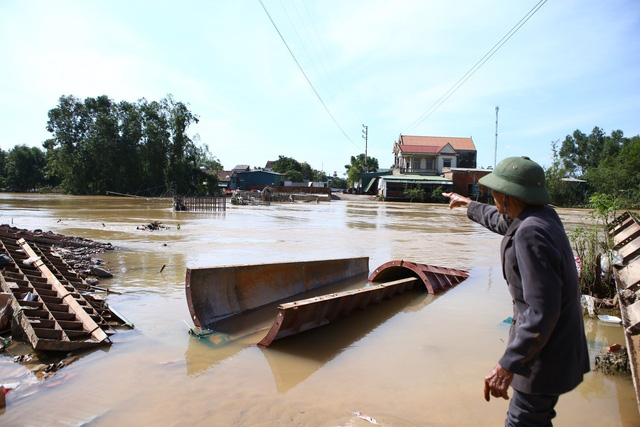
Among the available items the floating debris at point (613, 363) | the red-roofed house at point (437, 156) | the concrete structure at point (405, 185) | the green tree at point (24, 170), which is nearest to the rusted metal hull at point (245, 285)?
the floating debris at point (613, 363)

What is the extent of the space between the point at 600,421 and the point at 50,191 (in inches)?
2779

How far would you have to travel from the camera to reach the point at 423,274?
26.6ft

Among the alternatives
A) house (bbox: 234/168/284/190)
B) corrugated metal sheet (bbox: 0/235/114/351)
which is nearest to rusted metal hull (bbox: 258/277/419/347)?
corrugated metal sheet (bbox: 0/235/114/351)

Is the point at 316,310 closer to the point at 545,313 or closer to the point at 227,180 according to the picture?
the point at 545,313

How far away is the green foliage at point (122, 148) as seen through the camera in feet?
172

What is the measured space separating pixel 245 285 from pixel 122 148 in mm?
53411

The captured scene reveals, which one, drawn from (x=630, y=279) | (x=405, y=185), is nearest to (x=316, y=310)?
(x=630, y=279)

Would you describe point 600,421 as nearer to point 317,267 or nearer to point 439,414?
point 439,414

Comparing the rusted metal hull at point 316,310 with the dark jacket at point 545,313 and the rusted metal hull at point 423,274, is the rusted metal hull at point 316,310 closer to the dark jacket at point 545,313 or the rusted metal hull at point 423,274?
the rusted metal hull at point 423,274

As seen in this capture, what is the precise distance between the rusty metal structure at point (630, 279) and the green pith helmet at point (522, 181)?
7.05 feet

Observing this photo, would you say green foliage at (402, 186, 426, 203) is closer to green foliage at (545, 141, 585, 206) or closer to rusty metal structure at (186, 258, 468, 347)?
green foliage at (545, 141, 585, 206)

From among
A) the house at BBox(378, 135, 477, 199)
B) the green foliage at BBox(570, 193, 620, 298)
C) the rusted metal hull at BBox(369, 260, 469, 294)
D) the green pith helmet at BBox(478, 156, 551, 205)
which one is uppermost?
the house at BBox(378, 135, 477, 199)

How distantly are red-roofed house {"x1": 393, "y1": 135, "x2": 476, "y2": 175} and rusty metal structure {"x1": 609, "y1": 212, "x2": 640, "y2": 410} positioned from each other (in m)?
49.8

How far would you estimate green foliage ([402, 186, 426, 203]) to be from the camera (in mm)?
48438
